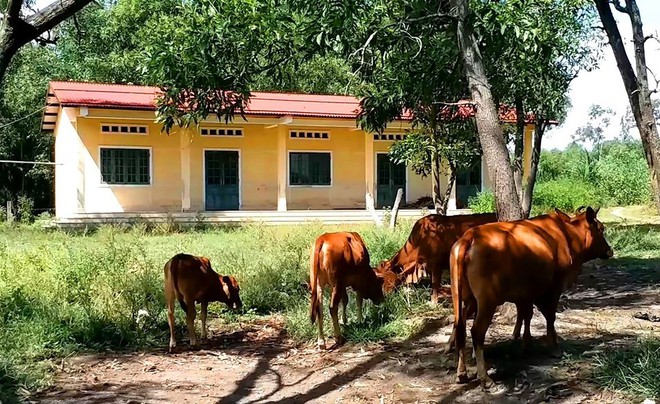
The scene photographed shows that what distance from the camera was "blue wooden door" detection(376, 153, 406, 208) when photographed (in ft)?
89.4

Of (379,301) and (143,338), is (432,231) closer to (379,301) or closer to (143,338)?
(379,301)

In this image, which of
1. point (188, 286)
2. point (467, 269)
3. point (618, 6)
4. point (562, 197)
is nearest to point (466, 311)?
point (467, 269)

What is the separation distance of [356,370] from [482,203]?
19.4m

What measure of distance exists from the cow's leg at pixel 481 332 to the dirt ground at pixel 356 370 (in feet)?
0.33

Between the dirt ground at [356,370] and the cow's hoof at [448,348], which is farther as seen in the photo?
the cow's hoof at [448,348]

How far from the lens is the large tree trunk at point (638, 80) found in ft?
36.7

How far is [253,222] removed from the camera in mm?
21625

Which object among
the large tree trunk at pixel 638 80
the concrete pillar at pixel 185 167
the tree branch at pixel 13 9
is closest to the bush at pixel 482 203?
the concrete pillar at pixel 185 167

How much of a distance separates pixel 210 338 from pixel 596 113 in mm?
71174

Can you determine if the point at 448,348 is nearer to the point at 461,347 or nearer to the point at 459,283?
the point at 461,347

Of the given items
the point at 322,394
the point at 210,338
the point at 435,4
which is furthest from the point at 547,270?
the point at 435,4

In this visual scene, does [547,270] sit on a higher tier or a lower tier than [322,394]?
higher

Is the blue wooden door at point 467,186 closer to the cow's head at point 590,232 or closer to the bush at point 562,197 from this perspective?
the bush at point 562,197

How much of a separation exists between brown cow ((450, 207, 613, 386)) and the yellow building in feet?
59.6
